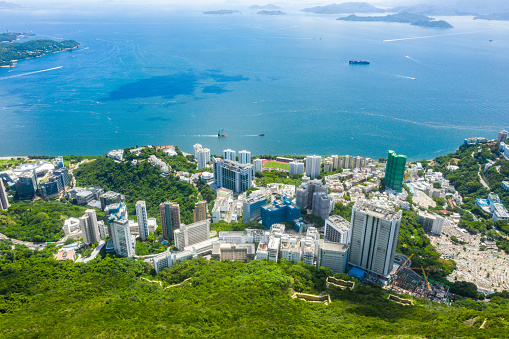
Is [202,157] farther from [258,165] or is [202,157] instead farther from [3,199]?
[3,199]

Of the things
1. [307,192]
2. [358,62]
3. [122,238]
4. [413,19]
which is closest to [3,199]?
[122,238]

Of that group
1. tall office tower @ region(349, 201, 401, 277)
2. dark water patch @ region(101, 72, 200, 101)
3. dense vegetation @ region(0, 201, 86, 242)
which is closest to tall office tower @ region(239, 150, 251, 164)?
dense vegetation @ region(0, 201, 86, 242)

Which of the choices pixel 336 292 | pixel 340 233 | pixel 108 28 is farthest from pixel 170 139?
pixel 108 28

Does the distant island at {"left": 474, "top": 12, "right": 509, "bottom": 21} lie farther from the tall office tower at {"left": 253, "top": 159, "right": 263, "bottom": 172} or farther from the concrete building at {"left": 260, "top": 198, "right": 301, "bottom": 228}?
the concrete building at {"left": 260, "top": 198, "right": 301, "bottom": 228}

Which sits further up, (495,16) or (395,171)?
(495,16)

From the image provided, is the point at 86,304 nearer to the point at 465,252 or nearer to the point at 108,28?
the point at 465,252

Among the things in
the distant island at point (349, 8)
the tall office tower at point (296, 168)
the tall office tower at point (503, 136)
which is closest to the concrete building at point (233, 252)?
the tall office tower at point (296, 168)
